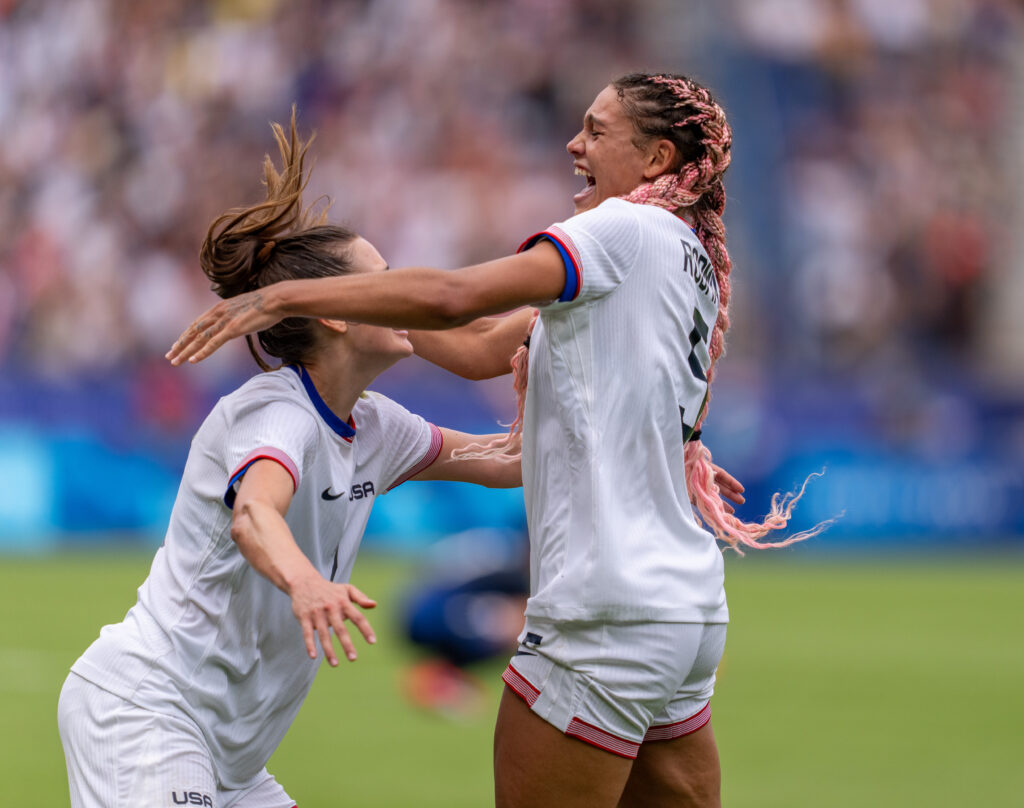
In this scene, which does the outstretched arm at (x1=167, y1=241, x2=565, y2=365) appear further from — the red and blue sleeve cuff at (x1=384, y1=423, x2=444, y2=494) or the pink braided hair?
the red and blue sleeve cuff at (x1=384, y1=423, x2=444, y2=494)

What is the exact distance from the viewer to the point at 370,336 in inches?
137

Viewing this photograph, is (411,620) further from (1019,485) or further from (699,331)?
(1019,485)

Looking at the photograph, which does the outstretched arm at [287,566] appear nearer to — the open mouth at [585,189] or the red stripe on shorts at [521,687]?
the red stripe on shorts at [521,687]

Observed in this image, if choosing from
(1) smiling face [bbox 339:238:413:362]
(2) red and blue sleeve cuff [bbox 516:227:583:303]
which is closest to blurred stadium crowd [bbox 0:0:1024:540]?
(1) smiling face [bbox 339:238:413:362]

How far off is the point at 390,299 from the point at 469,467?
1.05m

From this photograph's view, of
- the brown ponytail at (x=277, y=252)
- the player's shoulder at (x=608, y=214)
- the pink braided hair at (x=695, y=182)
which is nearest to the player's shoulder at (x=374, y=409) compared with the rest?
the brown ponytail at (x=277, y=252)

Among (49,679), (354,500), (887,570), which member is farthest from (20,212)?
(354,500)

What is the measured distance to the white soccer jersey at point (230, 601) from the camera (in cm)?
326

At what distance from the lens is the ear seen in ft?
11.0

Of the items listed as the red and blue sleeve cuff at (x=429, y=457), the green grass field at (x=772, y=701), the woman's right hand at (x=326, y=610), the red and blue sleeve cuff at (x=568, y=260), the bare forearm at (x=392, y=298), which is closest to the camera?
the woman's right hand at (x=326, y=610)

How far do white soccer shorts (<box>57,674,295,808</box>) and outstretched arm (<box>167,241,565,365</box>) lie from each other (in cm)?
83

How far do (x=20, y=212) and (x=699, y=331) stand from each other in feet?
Answer: 51.0

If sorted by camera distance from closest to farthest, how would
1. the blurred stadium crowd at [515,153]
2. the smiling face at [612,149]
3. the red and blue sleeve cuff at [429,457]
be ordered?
the smiling face at [612,149]
the red and blue sleeve cuff at [429,457]
the blurred stadium crowd at [515,153]

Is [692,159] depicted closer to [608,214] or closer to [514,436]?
[608,214]
